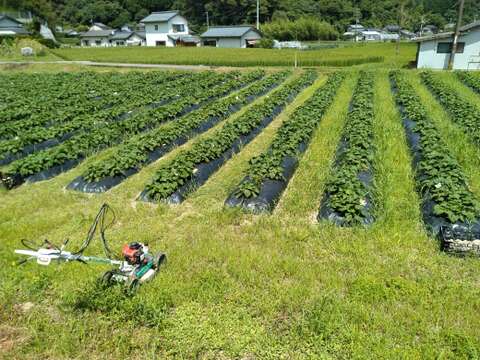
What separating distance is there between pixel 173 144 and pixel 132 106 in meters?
5.28

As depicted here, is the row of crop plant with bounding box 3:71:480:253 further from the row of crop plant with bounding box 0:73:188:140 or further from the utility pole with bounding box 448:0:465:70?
the utility pole with bounding box 448:0:465:70

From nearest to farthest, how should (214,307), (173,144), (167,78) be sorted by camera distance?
(214,307), (173,144), (167,78)

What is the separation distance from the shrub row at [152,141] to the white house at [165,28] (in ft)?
193

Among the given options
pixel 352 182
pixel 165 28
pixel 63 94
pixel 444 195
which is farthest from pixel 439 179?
pixel 165 28

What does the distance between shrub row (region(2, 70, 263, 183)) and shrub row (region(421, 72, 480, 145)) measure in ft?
32.6

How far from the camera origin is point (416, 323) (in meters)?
4.16

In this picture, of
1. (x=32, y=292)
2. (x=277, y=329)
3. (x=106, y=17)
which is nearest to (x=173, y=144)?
(x=32, y=292)

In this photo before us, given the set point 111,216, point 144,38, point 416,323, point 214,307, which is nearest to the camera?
point 416,323

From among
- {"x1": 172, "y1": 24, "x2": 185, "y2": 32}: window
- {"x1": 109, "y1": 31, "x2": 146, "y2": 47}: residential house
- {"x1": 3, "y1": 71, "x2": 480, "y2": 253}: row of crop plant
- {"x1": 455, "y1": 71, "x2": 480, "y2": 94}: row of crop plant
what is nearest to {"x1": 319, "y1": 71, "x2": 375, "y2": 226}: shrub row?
{"x1": 3, "y1": 71, "x2": 480, "y2": 253}: row of crop plant

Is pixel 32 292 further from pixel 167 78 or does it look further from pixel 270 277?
pixel 167 78

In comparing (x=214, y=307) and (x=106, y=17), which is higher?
(x=106, y=17)

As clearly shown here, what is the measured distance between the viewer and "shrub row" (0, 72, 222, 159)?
416 inches

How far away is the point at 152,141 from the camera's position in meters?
10.2

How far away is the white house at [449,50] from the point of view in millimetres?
26625
